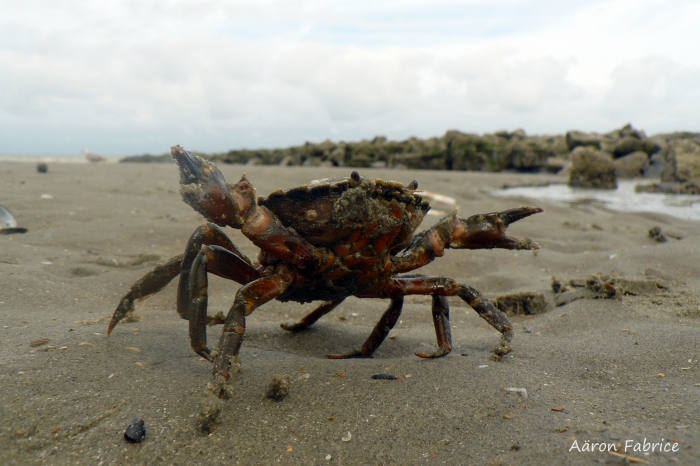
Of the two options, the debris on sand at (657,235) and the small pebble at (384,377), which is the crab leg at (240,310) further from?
the debris on sand at (657,235)

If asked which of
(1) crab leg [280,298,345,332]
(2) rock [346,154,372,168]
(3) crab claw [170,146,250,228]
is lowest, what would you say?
(1) crab leg [280,298,345,332]

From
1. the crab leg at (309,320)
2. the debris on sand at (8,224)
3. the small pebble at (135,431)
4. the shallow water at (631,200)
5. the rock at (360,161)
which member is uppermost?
the rock at (360,161)

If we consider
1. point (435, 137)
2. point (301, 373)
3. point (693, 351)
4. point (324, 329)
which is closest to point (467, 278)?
point (324, 329)

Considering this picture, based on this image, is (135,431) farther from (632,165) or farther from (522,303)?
(632,165)

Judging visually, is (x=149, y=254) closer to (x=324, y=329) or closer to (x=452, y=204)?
(x=324, y=329)

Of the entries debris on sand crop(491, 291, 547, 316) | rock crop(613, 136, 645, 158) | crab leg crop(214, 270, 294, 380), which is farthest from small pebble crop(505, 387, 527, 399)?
rock crop(613, 136, 645, 158)

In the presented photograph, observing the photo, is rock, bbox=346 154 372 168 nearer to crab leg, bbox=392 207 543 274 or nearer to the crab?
crab leg, bbox=392 207 543 274

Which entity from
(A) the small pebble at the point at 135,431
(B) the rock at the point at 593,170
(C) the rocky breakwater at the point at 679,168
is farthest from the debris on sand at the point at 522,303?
(B) the rock at the point at 593,170
